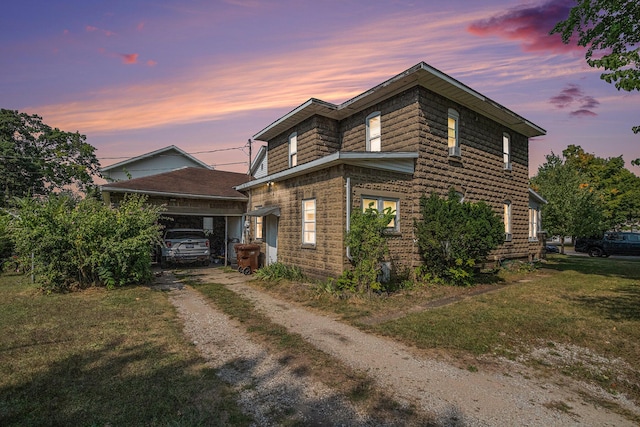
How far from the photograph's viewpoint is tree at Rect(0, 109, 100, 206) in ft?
102

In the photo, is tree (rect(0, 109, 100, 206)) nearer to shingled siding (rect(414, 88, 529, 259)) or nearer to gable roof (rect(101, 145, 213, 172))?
gable roof (rect(101, 145, 213, 172))

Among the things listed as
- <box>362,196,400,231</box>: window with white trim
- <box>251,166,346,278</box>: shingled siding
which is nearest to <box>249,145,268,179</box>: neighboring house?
<box>251,166,346,278</box>: shingled siding

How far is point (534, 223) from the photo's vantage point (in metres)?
18.1

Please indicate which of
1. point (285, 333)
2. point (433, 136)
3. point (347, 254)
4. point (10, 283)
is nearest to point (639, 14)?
point (433, 136)

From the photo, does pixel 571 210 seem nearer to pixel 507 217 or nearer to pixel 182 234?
pixel 507 217

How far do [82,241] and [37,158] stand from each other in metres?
32.8

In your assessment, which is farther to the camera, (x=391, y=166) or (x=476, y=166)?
(x=476, y=166)

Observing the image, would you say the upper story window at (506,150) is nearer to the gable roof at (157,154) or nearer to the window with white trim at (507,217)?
the window with white trim at (507,217)

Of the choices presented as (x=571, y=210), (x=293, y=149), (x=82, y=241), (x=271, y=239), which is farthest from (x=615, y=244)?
(x=82, y=241)

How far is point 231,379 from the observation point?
4.20 meters

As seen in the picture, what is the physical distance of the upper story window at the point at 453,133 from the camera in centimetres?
1255

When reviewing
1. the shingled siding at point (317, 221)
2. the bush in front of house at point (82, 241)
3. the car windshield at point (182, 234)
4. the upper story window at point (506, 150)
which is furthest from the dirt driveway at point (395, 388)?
the upper story window at point (506, 150)

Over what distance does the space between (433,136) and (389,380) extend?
964cm

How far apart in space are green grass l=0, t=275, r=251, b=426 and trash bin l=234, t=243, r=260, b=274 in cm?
644
